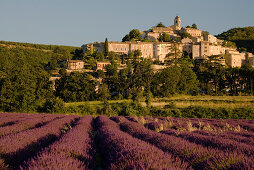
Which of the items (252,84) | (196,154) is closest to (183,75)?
(252,84)

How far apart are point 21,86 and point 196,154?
33.9 m

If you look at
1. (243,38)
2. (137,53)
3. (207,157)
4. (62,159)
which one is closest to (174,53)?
(137,53)

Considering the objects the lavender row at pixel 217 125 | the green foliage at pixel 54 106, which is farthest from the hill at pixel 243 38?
the lavender row at pixel 217 125

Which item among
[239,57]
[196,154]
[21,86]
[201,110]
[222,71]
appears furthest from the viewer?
[239,57]

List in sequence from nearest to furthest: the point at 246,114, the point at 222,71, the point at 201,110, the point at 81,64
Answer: the point at 246,114
the point at 201,110
the point at 222,71
the point at 81,64

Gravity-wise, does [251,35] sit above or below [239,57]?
above

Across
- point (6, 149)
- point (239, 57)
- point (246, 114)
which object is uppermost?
point (239, 57)

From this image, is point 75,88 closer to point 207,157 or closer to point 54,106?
point 54,106

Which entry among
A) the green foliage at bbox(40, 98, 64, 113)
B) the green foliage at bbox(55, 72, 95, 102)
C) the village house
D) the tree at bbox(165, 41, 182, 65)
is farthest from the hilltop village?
the green foliage at bbox(40, 98, 64, 113)

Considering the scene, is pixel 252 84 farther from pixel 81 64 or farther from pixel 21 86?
pixel 81 64

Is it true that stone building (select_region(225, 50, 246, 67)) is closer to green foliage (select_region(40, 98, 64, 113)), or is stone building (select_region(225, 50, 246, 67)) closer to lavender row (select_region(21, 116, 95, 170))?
green foliage (select_region(40, 98, 64, 113))

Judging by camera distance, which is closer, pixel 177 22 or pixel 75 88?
pixel 75 88

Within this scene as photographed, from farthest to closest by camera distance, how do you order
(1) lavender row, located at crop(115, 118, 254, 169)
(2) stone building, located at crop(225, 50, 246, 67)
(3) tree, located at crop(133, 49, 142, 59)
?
(2) stone building, located at crop(225, 50, 246, 67) → (3) tree, located at crop(133, 49, 142, 59) → (1) lavender row, located at crop(115, 118, 254, 169)

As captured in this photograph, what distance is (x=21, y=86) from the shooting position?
32938mm
